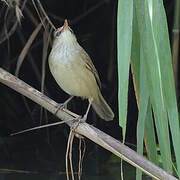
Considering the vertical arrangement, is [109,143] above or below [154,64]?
below

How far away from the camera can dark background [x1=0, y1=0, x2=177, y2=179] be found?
4.04 meters

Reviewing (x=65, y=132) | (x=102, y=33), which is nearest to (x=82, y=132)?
(x=65, y=132)

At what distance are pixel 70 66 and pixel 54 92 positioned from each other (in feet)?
4.59

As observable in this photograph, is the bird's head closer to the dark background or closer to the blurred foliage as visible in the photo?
the dark background

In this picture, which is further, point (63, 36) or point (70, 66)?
point (63, 36)

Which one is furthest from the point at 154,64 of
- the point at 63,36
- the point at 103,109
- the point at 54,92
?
the point at 54,92

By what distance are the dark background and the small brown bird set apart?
2.55 feet

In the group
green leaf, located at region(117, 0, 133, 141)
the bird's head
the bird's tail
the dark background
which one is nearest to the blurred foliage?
green leaf, located at region(117, 0, 133, 141)

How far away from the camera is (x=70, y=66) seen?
3078mm

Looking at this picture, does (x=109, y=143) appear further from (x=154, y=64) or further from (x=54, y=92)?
(x=54, y=92)

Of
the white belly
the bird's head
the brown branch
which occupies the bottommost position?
the brown branch

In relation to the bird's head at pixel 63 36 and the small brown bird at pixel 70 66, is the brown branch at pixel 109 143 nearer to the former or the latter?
the small brown bird at pixel 70 66

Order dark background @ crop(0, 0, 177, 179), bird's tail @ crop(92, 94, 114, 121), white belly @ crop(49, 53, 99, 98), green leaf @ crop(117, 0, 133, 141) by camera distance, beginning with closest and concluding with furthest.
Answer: green leaf @ crop(117, 0, 133, 141) → white belly @ crop(49, 53, 99, 98) → bird's tail @ crop(92, 94, 114, 121) → dark background @ crop(0, 0, 177, 179)

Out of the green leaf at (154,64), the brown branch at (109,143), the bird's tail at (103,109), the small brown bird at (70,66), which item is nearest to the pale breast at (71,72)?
the small brown bird at (70,66)
